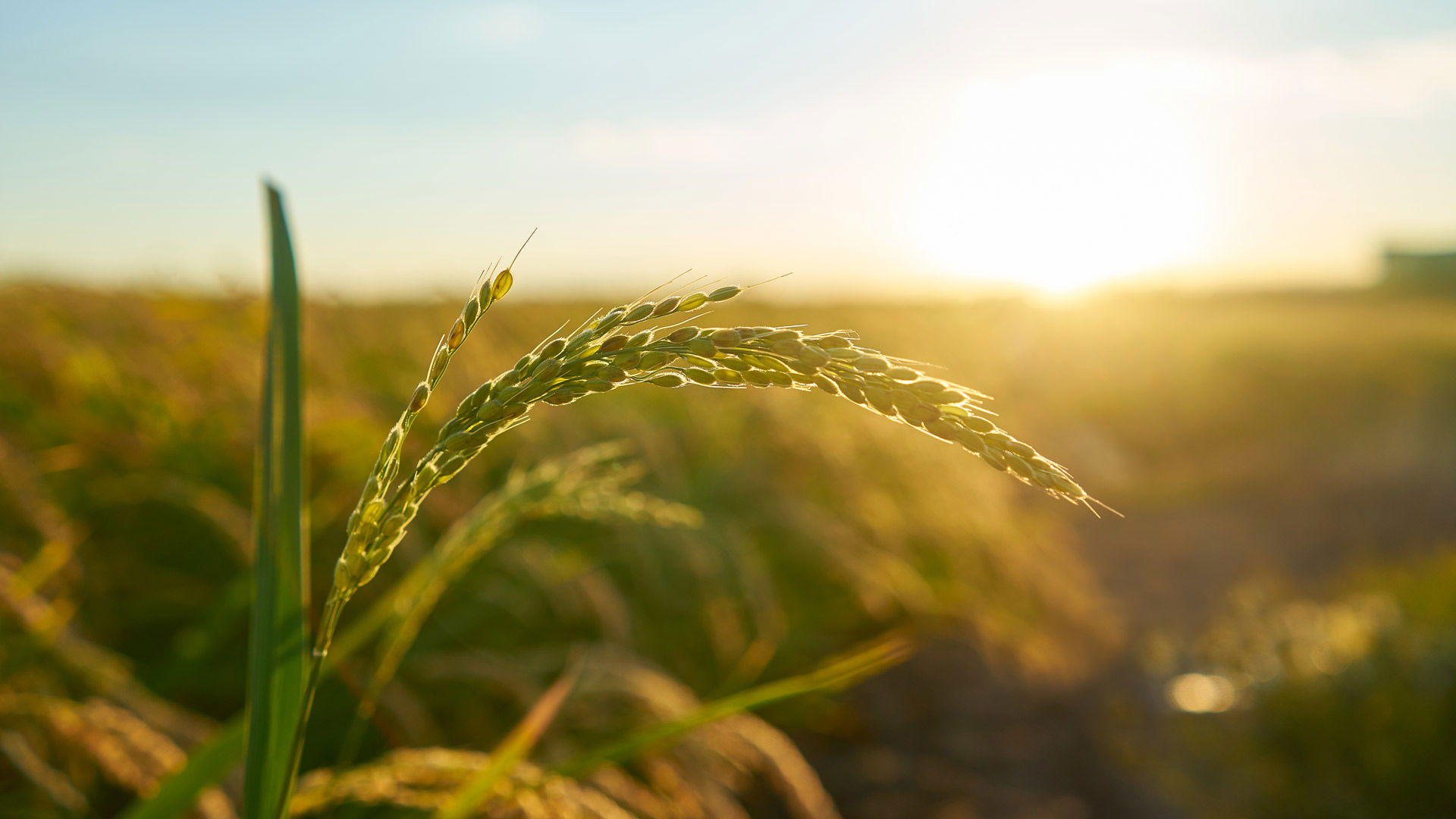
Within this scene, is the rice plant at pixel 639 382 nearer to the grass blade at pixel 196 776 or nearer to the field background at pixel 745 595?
the field background at pixel 745 595

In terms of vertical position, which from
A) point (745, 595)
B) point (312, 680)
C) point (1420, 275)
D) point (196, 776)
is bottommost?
point (196, 776)

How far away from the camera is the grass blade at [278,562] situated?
2.71 feet

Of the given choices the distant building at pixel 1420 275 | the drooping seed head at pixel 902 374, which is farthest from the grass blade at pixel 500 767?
the distant building at pixel 1420 275

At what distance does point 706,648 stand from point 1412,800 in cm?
346

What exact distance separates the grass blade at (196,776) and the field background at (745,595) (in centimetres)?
82

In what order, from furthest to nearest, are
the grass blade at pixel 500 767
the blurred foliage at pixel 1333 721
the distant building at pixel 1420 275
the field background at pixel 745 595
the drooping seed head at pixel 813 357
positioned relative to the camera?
the distant building at pixel 1420 275, the blurred foliage at pixel 1333 721, the field background at pixel 745 595, the grass blade at pixel 500 767, the drooping seed head at pixel 813 357

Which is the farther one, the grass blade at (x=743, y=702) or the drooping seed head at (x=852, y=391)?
the grass blade at (x=743, y=702)

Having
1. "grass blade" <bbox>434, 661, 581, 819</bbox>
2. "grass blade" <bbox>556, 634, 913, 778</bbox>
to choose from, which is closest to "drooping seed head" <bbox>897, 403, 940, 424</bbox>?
"grass blade" <bbox>556, 634, 913, 778</bbox>

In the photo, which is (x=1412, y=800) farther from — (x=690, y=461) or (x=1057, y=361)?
(x=1057, y=361)

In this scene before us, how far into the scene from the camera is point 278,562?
0.95 metres

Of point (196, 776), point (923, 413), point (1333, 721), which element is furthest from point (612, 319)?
point (1333, 721)

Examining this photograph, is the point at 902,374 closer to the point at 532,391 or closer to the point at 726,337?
the point at 726,337

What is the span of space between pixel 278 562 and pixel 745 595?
8.46 feet

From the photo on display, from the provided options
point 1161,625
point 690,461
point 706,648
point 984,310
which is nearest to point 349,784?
point 706,648
